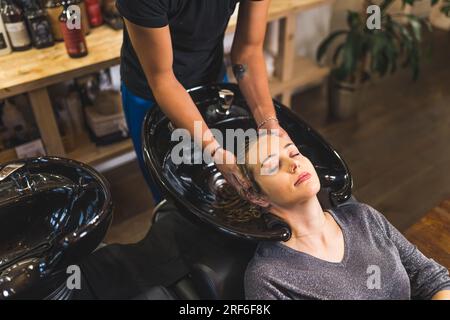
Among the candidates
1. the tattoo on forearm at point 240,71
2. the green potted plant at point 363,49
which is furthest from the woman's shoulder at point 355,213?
the green potted plant at point 363,49

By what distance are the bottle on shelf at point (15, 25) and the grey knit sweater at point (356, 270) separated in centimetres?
127

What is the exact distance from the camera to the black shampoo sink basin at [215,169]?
3.61 feet

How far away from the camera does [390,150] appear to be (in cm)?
259

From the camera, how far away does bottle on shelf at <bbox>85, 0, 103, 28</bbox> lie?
1898 mm

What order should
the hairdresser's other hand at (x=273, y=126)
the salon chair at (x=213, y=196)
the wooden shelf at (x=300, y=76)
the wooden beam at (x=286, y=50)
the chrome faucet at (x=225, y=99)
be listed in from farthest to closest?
the wooden shelf at (x=300, y=76) → the wooden beam at (x=286, y=50) → the chrome faucet at (x=225, y=99) → the hairdresser's other hand at (x=273, y=126) → the salon chair at (x=213, y=196)

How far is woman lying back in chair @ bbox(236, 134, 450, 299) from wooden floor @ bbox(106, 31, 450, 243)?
980 mm

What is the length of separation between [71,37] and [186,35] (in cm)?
60

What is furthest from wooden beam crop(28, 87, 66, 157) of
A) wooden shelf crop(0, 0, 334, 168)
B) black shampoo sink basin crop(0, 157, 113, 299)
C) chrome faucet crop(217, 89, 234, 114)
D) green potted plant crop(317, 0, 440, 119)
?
green potted plant crop(317, 0, 440, 119)

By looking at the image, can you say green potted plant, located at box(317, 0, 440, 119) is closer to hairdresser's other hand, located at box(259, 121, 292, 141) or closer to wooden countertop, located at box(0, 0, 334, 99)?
wooden countertop, located at box(0, 0, 334, 99)

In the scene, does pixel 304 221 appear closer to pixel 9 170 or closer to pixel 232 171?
pixel 232 171

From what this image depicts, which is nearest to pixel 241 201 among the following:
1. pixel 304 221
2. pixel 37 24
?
pixel 304 221

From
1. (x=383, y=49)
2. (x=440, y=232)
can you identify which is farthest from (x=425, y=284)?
(x=383, y=49)

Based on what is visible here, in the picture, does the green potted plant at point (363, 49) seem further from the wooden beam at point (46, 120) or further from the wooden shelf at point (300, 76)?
the wooden beam at point (46, 120)

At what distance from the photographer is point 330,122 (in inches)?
112
